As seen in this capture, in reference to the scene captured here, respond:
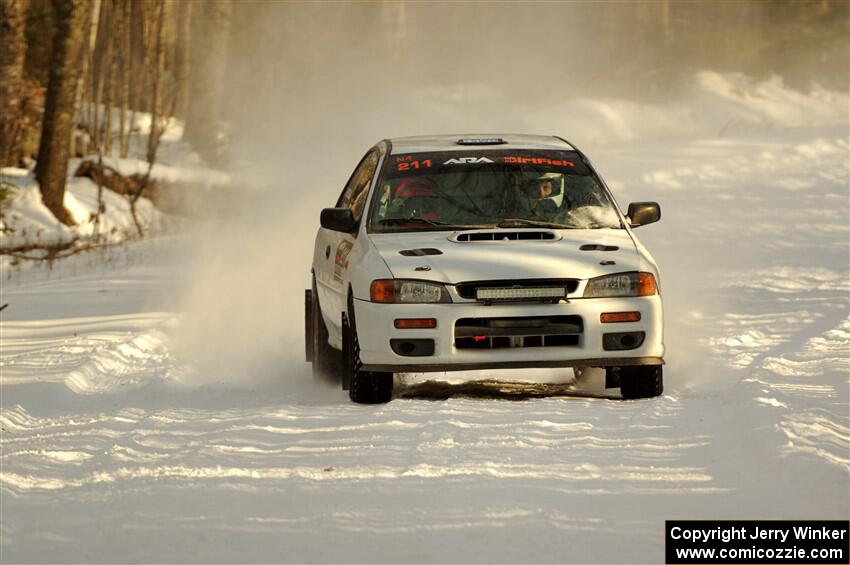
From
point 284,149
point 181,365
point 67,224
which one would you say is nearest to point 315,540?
point 181,365

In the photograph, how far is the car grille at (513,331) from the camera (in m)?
9.71

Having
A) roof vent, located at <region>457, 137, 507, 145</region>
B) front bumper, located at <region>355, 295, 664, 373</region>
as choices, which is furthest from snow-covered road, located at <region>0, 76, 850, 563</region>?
roof vent, located at <region>457, 137, 507, 145</region>

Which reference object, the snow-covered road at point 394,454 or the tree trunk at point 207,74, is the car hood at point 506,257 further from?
the tree trunk at point 207,74

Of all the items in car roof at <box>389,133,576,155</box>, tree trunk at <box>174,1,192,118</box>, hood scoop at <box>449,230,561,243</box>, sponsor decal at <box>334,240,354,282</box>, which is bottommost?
sponsor decal at <box>334,240,354,282</box>

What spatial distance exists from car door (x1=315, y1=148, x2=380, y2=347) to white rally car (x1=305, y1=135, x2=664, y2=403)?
1.6 inches

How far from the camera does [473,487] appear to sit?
742 centimetres

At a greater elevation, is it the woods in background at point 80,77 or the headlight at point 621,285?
the woods in background at point 80,77

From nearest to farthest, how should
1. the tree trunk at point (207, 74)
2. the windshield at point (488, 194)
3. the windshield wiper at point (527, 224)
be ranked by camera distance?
1. the windshield wiper at point (527, 224)
2. the windshield at point (488, 194)
3. the tree trunk at point (207, 74)

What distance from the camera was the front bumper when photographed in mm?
9703

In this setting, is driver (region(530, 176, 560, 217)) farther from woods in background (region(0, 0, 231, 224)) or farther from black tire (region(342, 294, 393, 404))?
woods in background (region(0, 0, 231, 224))

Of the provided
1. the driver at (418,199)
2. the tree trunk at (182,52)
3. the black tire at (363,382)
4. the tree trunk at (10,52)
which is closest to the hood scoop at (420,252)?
the black tire at (363,382)

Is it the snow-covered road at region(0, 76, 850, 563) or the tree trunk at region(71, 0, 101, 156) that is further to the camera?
the tree trunk at region(71, 0, 101, 156)

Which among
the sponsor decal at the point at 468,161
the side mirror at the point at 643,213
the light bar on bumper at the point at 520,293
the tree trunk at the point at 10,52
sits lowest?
the light bar on bumper at the point at 520,293

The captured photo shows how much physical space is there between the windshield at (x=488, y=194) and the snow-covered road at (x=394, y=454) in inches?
41.6
